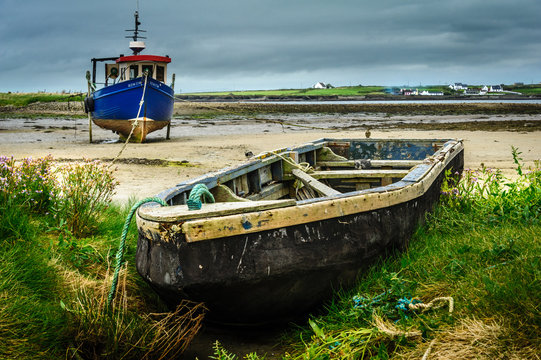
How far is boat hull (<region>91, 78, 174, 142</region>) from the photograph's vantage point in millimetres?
18078

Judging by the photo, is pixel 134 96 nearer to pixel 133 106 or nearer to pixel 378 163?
pixel 133 106

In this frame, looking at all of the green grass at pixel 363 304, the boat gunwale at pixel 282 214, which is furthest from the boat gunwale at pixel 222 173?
the green grass at pixel 363 304

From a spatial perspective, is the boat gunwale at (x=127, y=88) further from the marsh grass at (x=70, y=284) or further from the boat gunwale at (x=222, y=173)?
the marsh grass at (x=70, y=284)

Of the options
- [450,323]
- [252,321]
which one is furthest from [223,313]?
[450,323]

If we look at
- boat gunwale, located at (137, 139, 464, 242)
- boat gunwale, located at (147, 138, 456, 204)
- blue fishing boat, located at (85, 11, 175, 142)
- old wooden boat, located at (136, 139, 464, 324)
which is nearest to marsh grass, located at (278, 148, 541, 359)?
old wooden boat, located at (136, 139, 464, 324)

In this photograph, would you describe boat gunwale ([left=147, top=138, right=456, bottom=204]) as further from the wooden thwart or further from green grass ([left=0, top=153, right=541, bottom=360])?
green grass ([left=0, top=153, right=541, bottom=360])

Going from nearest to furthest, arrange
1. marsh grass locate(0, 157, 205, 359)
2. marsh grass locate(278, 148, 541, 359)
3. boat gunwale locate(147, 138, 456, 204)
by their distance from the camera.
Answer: marsh grass locate(278, 148, 541, 359) → marsh grass locate(0, 157, 205, 359) → boat gunwale locate(147, 138, 456, 204)

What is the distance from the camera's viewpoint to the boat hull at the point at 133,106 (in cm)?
1808

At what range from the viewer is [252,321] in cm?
367

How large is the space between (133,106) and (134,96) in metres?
0.38

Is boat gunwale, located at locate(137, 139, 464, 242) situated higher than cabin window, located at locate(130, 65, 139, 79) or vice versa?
cabin window, located at locate(130, 65, 139, 79)

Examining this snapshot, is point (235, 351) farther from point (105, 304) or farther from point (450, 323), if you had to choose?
point (450, 323)

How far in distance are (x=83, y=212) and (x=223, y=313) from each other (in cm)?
232

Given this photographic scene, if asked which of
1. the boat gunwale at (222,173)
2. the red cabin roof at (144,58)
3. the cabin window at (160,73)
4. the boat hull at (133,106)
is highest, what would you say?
the red cabin roof at (144,58)
